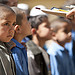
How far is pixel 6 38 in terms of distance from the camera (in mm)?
2000

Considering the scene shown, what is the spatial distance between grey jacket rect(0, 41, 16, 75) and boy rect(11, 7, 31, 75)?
291 mm

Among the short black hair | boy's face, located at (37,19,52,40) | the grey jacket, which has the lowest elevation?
boy's face, located at (37,19,52,40)

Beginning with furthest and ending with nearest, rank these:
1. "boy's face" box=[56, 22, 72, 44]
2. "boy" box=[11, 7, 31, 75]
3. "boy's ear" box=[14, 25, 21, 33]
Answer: "boy's face" box=[56, 22, 72, 44]
"boy's ear" box=[14, 25, 21, 33]
"boy" box=[11, 7, 31, 75]

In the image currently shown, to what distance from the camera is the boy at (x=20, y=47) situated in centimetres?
232

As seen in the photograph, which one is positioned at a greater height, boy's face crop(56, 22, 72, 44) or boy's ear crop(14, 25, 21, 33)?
boy's ear crop(14, 25, 21, 33)

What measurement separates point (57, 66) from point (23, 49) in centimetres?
102

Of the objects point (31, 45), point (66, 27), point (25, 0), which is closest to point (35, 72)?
point (31, 45)

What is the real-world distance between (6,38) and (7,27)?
8 cm

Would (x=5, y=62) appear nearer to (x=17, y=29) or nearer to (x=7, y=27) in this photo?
(x=7, y=27)

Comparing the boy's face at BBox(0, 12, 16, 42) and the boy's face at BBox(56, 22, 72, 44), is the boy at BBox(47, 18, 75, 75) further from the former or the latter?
the boy's face at BBox(0, 12, 16, 42)

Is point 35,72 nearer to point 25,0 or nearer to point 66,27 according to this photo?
point 66,27

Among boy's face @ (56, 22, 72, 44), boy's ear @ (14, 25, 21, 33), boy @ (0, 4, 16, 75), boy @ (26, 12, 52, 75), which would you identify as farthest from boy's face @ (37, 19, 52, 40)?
boy @ (0, 4, 16, 75)

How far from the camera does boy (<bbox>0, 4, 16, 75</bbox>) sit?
192 centimetres

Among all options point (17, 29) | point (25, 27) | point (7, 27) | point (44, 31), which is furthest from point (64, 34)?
point (7, 27)
